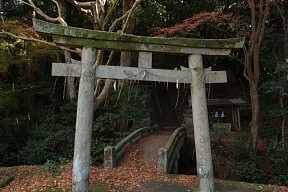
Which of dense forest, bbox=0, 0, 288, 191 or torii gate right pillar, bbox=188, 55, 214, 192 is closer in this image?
torii gate right pillar, bbox=188, 55, 214, 192

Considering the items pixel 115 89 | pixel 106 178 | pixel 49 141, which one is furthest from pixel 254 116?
pixel 49 141

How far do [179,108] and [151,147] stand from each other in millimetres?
11624

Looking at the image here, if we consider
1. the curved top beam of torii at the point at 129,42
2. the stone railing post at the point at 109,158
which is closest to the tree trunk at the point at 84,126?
the curved top beam of torii at the point at 129,42

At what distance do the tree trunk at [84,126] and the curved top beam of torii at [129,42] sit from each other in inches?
11.4

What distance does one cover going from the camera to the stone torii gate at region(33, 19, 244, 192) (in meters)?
5.45

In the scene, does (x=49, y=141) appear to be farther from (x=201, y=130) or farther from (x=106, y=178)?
(x=201, y=130)

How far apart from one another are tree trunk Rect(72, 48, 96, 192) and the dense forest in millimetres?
3126

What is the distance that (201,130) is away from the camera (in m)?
5.78

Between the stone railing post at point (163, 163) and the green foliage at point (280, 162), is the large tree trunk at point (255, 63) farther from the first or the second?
the stone railing post at point (163, 163)

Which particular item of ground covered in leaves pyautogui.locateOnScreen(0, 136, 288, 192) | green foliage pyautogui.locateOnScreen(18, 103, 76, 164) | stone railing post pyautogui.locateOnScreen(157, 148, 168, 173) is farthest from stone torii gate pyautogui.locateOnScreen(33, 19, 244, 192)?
green foliage pyautogui.locateOnScreen(18, 103, 76, 164)

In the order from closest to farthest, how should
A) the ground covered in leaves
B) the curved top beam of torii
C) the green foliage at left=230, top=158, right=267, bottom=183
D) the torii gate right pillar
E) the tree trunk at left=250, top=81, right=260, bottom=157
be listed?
the curved top beam of torii, the torii gate right pillar, the ground covered in leaves, the green foliage at left=230, top=158, right=267, bottom=183, the tree trunk at left=250, top=81, right=260, bottom=157

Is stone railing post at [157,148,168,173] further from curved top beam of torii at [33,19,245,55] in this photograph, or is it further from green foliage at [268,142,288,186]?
green foliage at [268,142,288,186]

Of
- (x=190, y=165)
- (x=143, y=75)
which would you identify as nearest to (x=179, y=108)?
(x=190, y=165)

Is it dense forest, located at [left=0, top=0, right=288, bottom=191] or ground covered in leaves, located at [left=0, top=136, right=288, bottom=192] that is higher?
dense forest, located at [left=0, top=0, right=288, bottom=191]
